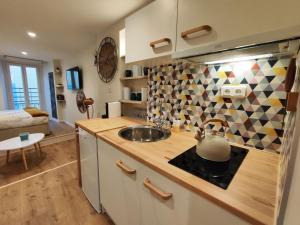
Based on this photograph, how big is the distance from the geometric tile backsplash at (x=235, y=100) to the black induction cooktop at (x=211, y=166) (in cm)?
18

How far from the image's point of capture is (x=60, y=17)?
179cm

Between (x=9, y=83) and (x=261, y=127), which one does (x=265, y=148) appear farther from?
(x=9, y=83)

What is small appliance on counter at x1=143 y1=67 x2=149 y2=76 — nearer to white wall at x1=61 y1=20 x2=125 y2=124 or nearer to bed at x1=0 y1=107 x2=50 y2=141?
white wall at x1=61 y1=20 x2=125 y2=124

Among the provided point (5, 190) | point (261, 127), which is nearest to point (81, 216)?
point (5, 190)

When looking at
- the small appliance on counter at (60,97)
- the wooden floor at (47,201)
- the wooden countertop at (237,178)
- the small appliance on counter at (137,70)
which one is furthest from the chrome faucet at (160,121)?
the small appliance on counter at (60,97)

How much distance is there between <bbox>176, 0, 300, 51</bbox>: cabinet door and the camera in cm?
61

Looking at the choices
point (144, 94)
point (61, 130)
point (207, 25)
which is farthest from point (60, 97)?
point (207, 25)

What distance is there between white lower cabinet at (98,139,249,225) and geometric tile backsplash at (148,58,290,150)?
651mm

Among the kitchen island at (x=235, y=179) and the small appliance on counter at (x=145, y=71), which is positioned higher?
the small appliance on counter at (x=145, y=71)

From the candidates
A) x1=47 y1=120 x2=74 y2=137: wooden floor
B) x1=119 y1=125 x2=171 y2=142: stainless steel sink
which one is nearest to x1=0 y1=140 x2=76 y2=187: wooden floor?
x1=47 y1=120 x2=74 y2=137: wooden floor

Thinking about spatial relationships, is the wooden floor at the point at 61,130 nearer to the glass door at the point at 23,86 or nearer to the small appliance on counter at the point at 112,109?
the glass door at the point at 23,86

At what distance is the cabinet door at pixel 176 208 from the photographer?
565mm

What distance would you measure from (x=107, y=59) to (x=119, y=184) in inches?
67.5

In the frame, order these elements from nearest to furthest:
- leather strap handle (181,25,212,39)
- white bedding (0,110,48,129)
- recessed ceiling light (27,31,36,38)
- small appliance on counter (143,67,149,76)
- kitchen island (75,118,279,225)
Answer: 1. kitchen island (75,118,279,225)
2. leather strap handle (181,25,212,39)
3. small appliance on counter (143,67,149,76)
4. recessed ceiling light (27,31,36,38)
5. white bedding (0,110,48,129)
